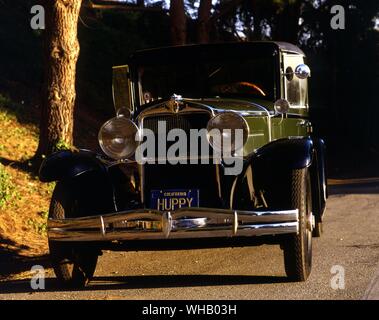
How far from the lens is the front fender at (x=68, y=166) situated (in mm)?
7000

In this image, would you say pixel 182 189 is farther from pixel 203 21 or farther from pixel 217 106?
pixel 203 21

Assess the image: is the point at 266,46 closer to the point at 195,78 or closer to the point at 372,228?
the point at 195,78

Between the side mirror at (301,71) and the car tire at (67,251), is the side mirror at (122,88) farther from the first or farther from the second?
the side mirror at (301,71)

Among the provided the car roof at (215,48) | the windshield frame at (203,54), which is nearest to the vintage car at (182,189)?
the windshield frame at (203,54)

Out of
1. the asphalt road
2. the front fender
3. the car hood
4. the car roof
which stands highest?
the car roof

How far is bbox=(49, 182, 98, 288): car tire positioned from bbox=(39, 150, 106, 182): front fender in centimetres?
10

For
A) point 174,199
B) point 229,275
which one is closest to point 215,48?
point 174,199

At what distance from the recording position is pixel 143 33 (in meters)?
23.4

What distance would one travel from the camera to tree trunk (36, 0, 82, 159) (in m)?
10.7

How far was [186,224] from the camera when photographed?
250 inches

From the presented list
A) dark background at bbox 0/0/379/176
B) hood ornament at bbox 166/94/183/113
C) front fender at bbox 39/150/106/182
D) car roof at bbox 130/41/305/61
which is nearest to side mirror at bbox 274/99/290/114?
car roof at bbox 130/41/305/61

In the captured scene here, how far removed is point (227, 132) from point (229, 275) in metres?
1.44

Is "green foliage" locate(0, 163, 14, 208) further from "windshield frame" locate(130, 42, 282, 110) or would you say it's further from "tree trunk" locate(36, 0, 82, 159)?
"windshield frame" locate(130, 42, 282, 110)

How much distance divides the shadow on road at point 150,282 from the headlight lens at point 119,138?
1.17 metres
